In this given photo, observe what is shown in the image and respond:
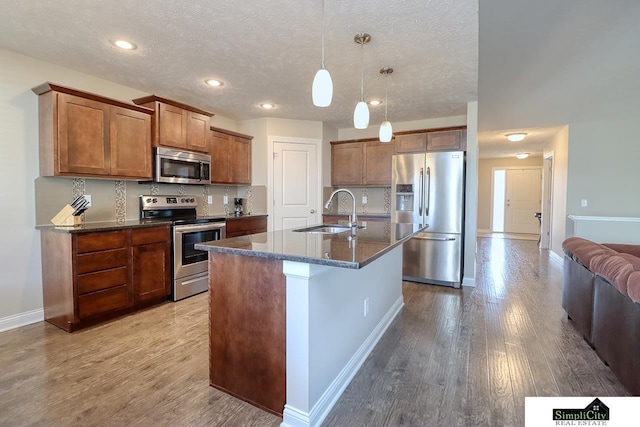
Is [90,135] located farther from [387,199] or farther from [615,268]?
[615,268]

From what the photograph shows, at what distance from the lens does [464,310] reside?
131 inches

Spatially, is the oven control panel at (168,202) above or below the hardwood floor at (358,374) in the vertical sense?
above

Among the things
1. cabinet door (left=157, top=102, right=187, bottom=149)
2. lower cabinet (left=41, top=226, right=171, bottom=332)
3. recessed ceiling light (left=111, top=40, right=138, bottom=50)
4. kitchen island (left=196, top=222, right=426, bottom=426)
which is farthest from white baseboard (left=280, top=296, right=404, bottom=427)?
cabinet door (left=157, top=102, right=187, bottom=149)

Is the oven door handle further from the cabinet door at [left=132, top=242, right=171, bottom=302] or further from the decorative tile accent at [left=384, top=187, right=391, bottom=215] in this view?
the decorative tile accent at [left=384, top=187, right=391, bottom=215]

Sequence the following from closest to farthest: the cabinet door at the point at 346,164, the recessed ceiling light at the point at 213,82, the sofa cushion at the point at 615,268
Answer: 1. the sofa cushion at the point at 615,268
2. the recessed ceiling light at the point at 213,82
3. the cabinet door at the point at 346,164

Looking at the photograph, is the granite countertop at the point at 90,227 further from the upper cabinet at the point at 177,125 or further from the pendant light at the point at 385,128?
the pendant light at the point at 385,128

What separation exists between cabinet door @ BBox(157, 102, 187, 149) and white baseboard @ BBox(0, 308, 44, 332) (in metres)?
2.02

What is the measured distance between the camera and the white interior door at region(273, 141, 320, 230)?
4996mm

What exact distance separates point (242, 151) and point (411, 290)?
3169 mm

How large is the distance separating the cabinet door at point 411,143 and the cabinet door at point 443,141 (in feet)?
0.23

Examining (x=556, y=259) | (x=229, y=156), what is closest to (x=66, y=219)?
(x=229, y=156)

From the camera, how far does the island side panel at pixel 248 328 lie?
1.69 m

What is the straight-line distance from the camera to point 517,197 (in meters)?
9.97

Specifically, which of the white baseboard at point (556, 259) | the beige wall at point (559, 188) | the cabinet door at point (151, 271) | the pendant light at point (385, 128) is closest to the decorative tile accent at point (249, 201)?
the cabinet door at point (151, 271)
